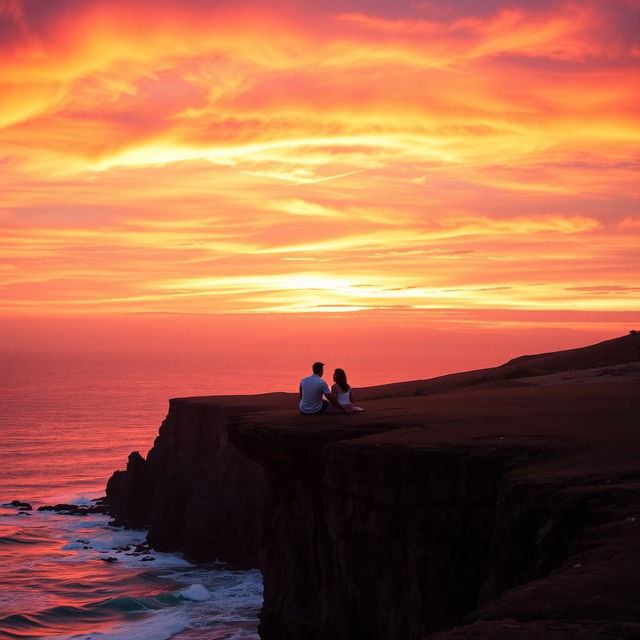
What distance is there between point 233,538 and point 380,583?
33.5 metres

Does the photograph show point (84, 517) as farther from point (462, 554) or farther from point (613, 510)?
point (613, 510)

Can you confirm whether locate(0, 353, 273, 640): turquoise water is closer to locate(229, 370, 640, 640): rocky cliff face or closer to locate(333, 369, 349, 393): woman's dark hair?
locate(229, 370, 640, 640): rocky cliff face

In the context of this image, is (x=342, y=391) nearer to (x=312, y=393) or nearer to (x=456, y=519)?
(x=312, y=393)

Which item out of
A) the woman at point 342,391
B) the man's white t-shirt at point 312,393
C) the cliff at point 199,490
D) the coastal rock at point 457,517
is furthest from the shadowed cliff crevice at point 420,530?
the cliff at point 199,490

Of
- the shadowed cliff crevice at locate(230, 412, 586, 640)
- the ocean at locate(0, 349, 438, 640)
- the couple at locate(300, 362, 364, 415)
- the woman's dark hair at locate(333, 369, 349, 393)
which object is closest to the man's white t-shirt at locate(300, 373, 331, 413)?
the couple at locate(300, 362, 364, 415)

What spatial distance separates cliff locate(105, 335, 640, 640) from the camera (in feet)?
26.4

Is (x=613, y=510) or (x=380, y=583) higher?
(x=613, y=510)

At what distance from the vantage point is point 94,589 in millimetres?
A: 41844

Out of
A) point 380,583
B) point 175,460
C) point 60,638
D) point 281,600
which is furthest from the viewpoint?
point 175,460

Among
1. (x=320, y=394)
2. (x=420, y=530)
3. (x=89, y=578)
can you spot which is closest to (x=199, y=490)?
(x=89, y=578)

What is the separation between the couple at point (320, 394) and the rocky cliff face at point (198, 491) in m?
25.8

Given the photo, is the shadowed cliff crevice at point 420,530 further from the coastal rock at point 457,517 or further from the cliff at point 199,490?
the cliff at point 199,490

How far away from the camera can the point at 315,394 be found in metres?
19.3

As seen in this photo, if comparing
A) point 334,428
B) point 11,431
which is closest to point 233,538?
point 334,428
